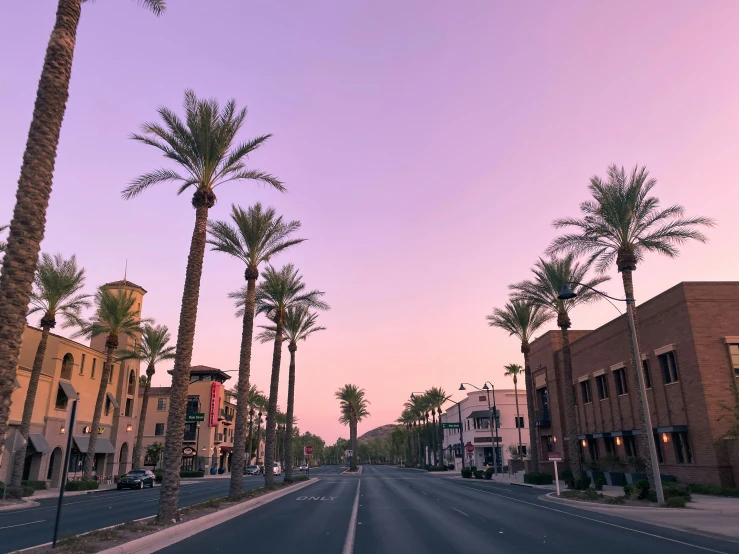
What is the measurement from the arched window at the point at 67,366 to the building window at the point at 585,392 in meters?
44.3

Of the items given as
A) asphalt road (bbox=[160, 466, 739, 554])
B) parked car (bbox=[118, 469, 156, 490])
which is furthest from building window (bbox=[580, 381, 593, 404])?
parked car (bbox=[118, 469, 156, 490])

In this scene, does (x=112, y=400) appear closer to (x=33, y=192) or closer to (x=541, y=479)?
(x=541, y=479)

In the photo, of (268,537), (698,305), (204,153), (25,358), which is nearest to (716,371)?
(698,305)

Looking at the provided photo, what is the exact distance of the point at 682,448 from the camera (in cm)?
3158

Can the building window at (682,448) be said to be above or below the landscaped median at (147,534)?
above

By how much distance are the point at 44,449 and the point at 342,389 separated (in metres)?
56.6

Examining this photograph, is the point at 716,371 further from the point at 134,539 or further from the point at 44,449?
the point at 44,449

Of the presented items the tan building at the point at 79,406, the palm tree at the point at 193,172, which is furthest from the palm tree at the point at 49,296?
the palm tree at the point at 193,172

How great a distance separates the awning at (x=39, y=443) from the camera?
39.2m

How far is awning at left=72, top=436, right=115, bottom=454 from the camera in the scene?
46.1 metres

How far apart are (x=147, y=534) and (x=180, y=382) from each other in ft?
16.6

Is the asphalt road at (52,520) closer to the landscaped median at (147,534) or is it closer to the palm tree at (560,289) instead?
the landscaped median at (147,534)

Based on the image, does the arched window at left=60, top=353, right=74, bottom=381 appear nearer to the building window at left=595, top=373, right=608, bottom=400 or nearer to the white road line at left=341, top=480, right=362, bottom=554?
the white road line at left=341, top=480, right=362, bottom=554

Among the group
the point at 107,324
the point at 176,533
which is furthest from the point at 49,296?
the point at 176,533
